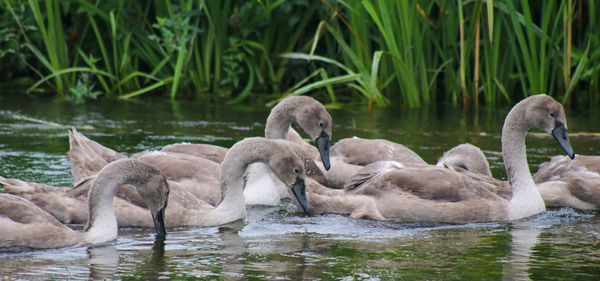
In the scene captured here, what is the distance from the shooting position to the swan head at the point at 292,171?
7.71 meters

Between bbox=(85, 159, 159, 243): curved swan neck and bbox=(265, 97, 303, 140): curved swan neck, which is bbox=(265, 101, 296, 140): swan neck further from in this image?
bbox=(85, 159, 159, 243): curved swan neck

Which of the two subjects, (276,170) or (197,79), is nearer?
(276,170)

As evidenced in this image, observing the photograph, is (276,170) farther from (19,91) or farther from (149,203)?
(19,91)

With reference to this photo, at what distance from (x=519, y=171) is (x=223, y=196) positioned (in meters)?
2.56

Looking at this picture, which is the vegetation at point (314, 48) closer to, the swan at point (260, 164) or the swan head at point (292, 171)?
the swan at point (260, 164)

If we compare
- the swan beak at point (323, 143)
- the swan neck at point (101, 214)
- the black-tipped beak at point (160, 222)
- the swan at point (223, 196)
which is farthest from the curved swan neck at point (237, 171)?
the swan beak at point (323, 143)

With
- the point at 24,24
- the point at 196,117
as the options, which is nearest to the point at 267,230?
the point at 196,117

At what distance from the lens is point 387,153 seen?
9.37m

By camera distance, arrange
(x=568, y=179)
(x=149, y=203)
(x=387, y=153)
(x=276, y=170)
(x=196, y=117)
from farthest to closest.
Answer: (x=196, y=117) → (x=387, y=153) → (x=568, y=179) → (x=276, y=170) → (x=149, y=203)

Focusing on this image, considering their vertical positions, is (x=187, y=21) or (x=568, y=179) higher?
(x=187, y=21)

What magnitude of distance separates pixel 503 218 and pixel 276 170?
1929 millimetres

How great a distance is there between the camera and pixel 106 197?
22.6 ft

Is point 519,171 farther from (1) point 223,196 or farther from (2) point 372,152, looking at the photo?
(1) point 223,196

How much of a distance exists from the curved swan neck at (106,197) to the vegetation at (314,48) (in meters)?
5.50
